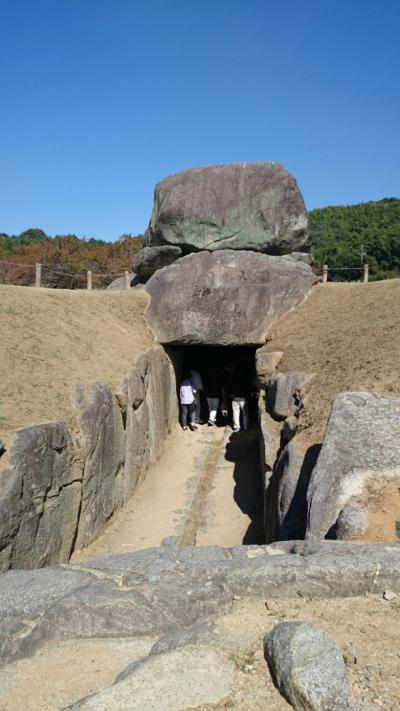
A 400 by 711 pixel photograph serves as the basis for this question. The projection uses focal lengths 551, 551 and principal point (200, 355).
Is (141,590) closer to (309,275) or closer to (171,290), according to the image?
(171,290)

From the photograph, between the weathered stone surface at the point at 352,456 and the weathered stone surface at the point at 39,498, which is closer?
the weathered stone surface at the point at 352,456

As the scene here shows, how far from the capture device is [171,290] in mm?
13625

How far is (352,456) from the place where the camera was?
605 centimetres

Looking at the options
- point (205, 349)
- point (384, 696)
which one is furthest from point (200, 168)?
point (384, 696)

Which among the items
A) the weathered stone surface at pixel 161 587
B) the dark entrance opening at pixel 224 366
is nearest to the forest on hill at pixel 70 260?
the dark entrance opening at pixel 224 366

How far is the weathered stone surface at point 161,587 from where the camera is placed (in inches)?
142

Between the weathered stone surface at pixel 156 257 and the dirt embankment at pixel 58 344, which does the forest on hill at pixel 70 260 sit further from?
the dirt embankment at pixel 58 344

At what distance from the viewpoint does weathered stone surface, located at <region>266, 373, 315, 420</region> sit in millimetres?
9750

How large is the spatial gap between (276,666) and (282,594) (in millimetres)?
882

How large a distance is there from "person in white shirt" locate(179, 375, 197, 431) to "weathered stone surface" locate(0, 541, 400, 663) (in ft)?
30.9

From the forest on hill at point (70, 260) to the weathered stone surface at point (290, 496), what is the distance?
19.0m

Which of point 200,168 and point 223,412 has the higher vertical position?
point 200,168

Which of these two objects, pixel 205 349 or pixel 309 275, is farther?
pixel 205 349

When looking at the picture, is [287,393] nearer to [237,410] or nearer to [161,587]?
[237,410]
